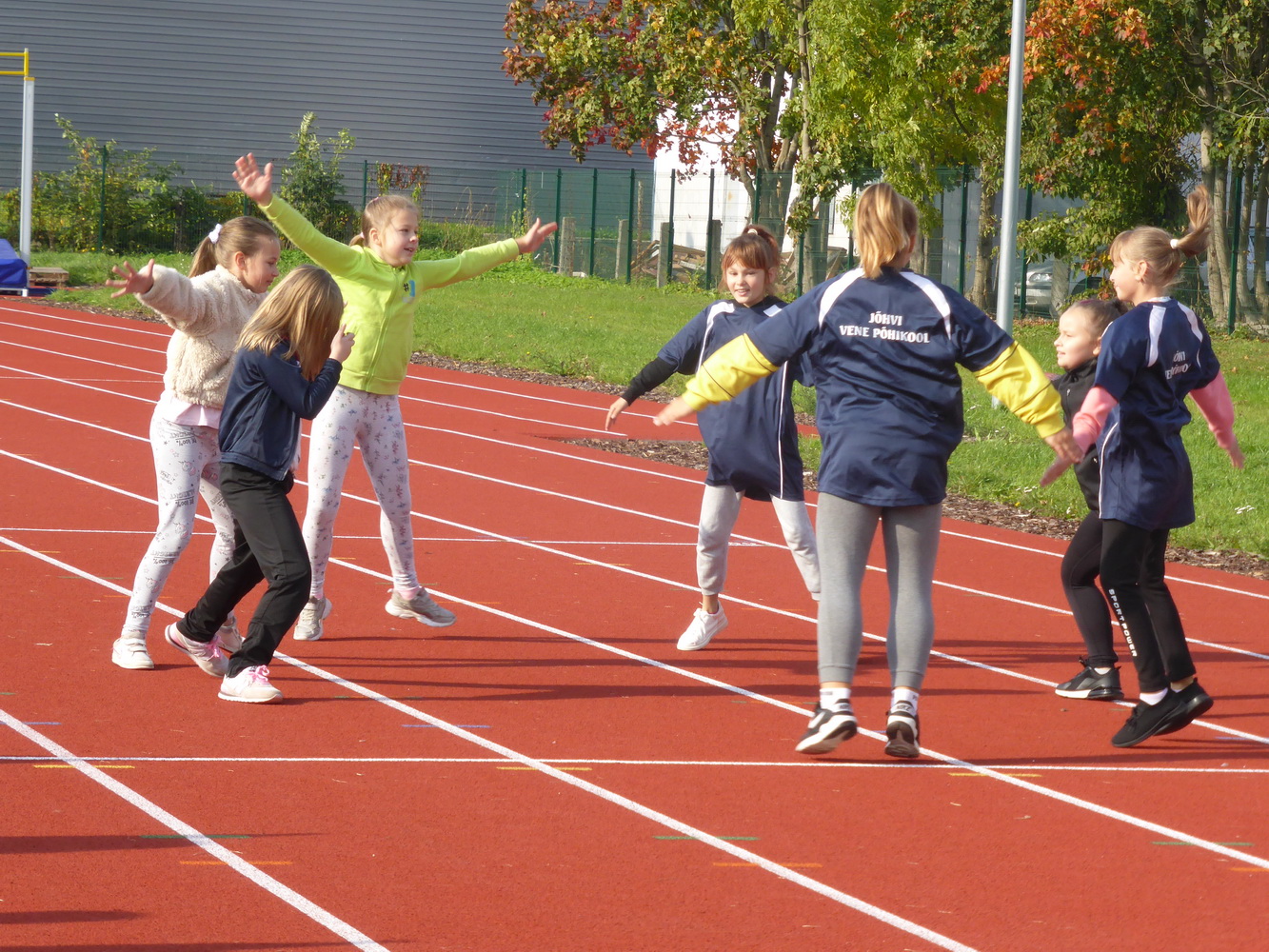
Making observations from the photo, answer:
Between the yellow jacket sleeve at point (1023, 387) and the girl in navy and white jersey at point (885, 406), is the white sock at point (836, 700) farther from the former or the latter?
the yellow jacket sleeve at point (1023, 387)

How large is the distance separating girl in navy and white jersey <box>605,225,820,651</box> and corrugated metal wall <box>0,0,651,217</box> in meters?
32.0

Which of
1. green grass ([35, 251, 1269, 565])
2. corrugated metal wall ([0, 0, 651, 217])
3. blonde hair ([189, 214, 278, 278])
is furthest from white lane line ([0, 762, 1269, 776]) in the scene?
corrugated metal wall ([0, 0, 651, 217])

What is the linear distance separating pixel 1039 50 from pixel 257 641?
16.4 metres

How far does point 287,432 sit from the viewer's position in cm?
600

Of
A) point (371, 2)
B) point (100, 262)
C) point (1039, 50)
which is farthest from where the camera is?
point (371, 2)

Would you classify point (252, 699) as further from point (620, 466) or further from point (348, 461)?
point (620, 466)

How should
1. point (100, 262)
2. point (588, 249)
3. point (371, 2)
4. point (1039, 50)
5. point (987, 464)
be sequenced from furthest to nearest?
point (371, 2) → point (588, 249) → point (100, 262) → point (1039, 50) → point (987, 464)

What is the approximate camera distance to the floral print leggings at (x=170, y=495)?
636 cm

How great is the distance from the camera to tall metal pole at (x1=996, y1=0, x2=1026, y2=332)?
15.2 meters

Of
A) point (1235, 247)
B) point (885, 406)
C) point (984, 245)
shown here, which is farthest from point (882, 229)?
point (984, 245)

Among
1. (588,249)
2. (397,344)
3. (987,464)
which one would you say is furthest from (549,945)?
(588,249)

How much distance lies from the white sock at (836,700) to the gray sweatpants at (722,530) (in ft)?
5.59

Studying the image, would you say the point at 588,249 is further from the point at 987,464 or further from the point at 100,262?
the point at 987,464

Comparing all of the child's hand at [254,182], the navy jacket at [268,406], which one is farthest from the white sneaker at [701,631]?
the child's hand at [254,182]
